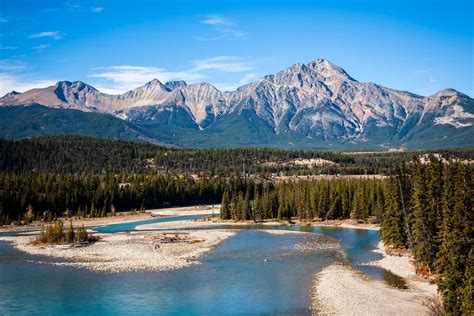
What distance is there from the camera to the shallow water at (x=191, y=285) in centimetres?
5369

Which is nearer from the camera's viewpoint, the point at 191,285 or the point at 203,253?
the point at 191,285

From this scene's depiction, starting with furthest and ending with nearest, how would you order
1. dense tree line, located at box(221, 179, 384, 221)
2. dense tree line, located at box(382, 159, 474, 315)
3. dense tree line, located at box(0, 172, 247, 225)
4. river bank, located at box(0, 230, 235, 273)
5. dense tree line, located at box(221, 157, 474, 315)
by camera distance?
1. dense tree line, located at box(0, 172, 247, 225)
2. dense tree line, located at box(221, 179, 384, 221)
3. river bank, located at box(0, 230, 235, 273)
4. dense tree line, located at box(221, 157, 474, 315)
5. dense tree line, located at box(382, 159, 474, 315)

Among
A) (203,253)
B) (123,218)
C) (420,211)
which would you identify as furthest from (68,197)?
(420,211)

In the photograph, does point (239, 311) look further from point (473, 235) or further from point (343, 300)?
point (473, 235)

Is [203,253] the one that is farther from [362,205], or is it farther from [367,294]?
[362,205]

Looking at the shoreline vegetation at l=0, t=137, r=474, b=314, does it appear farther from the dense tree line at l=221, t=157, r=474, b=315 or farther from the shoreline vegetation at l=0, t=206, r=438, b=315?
the shoreline vegetation at l=0, t=206, r=438, b=315

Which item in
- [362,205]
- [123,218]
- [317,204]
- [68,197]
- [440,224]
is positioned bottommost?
Answer: [123,218]

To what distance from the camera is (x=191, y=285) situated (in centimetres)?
6331

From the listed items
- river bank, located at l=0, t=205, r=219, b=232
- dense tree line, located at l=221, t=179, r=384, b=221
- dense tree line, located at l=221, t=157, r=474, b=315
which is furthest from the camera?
dense tree line, located at l=221, t=179, r=384, b=221

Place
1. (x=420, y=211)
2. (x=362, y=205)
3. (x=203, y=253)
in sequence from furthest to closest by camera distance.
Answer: (x=362, y=205), (x=203, y=253), (x=420, y=211)

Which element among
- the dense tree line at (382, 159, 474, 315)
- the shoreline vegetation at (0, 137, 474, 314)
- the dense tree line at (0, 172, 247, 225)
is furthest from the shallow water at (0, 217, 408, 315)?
the dense tree line at (0, 172, 247, 225)

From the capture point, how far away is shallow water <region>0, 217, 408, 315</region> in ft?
176

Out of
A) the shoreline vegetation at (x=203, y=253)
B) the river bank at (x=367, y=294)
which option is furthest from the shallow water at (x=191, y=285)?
the shoreline vegetation at (x=203, y=253)

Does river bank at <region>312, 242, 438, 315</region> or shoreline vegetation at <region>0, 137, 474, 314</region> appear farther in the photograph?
river bank at <region>312, 242, 438, 315</region>
